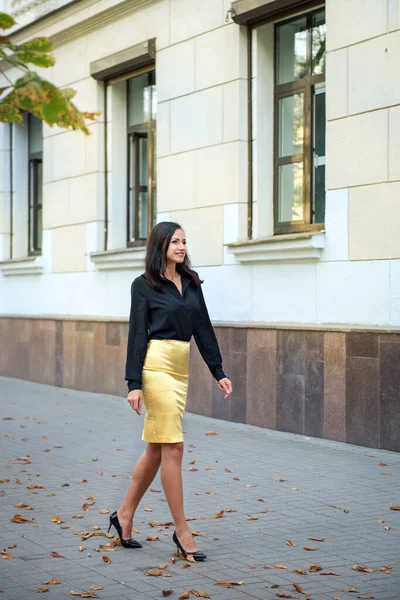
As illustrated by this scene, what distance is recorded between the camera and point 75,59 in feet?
50.2

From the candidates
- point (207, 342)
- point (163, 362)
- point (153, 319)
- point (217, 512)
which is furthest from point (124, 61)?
point (163, 362)

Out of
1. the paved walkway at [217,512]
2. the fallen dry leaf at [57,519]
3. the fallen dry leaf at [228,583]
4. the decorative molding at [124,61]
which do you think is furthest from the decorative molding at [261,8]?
the fallen dry leaf at [228,583]

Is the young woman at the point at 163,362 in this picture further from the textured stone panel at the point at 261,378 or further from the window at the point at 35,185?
the window at the point at 35,185

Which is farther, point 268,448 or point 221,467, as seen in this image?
point 268,448

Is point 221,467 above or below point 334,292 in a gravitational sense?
below

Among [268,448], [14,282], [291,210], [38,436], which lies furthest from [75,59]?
[268,448]

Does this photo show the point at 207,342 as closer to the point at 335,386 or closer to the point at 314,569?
the point at 314,569

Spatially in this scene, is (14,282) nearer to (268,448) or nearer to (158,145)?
(158,145)

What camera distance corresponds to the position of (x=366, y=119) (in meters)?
9.61

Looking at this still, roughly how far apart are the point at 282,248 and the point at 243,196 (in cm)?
123

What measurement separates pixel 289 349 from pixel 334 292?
2.57 feet

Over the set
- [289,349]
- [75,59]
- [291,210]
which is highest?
[75,59]

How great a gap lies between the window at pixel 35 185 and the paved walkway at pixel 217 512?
6959 millimetres

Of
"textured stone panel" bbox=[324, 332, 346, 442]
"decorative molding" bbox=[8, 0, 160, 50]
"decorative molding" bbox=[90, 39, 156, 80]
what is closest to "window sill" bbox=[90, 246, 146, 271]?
"decorative molding" bbox=[90, 39, 156, 80]
